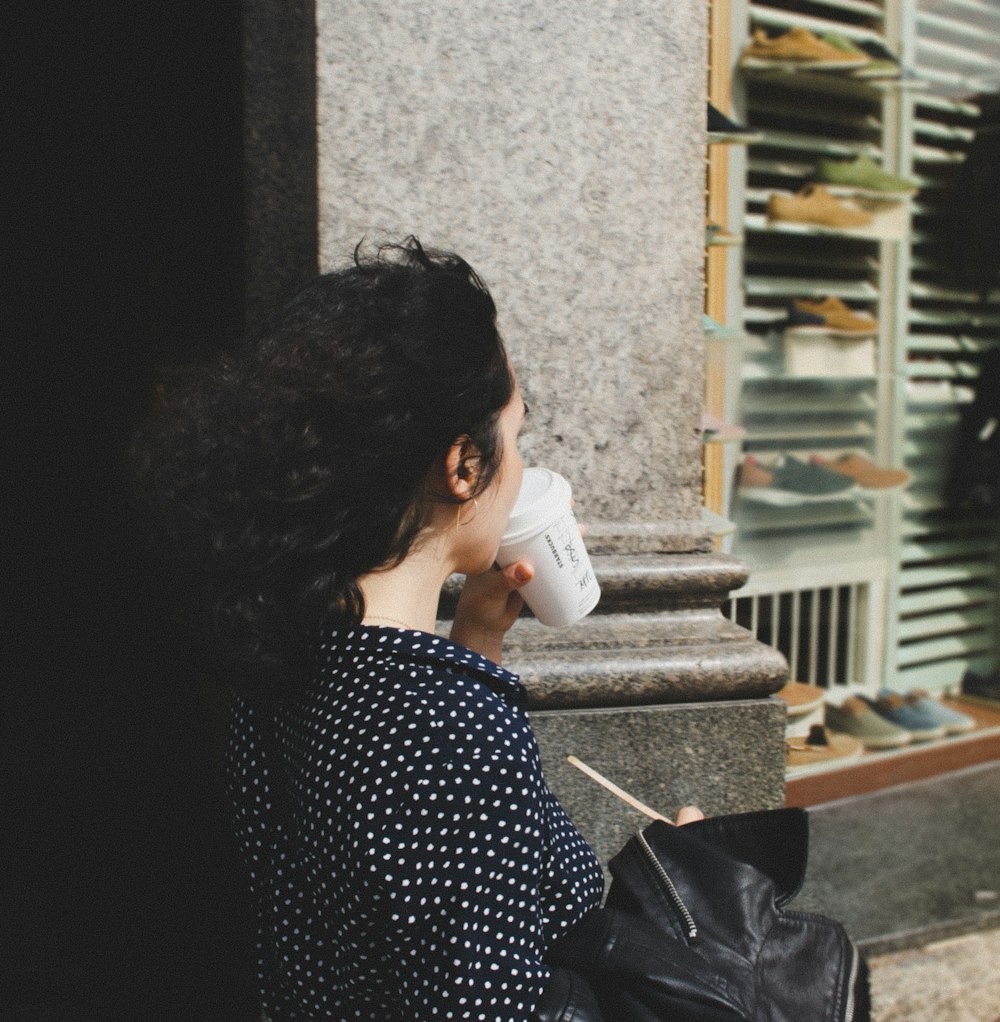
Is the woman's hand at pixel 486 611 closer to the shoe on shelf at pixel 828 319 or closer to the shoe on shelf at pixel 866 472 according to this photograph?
the shoe on shelf at pixel 828 319

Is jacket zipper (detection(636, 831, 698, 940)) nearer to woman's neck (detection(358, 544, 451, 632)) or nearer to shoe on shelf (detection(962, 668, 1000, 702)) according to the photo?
woman's neck (detection(358, 544, 451, 632))

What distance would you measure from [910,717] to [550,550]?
3.61 metres

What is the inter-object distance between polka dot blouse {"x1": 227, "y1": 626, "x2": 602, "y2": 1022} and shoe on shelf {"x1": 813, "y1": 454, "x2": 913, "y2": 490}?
12.2 feet

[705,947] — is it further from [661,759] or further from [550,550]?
[661,759]

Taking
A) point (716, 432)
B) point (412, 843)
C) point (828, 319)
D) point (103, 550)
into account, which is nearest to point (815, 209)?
point (828, 319)

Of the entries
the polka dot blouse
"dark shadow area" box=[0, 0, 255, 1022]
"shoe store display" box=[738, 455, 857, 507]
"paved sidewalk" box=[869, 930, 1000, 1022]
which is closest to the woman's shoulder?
the polka dot blouse

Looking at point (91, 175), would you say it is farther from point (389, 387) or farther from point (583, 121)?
point (389, 387)

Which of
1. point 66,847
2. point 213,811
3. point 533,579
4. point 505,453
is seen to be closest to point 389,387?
point 505,453

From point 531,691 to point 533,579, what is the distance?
0.57 metres

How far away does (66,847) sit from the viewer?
105 inches

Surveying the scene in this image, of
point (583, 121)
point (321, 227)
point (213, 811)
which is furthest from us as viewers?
point (213, 811)

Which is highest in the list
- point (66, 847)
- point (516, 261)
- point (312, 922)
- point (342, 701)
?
Answer: point (516, 261)

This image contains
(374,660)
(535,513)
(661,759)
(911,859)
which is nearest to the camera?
(374,660)

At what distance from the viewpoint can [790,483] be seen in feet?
14.8
